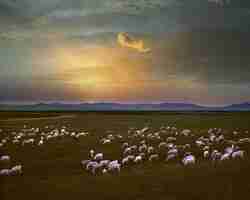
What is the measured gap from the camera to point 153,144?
3.53m

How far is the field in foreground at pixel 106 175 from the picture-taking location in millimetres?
2648

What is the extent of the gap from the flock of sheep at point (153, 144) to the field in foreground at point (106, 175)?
0.20 ft

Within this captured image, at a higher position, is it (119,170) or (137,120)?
(137,120)

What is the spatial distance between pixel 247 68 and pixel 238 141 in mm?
940

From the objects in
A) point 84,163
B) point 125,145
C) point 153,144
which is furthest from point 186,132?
point 84,163

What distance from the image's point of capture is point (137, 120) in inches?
147

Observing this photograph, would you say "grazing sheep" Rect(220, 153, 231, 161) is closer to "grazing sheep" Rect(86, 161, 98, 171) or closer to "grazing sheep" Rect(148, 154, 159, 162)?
"grazing sheep" Rect(148, 154, 159, 162)

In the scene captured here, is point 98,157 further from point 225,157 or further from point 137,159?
point 225,157

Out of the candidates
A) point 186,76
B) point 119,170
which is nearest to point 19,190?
point 119,170

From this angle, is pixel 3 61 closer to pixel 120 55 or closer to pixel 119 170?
pixel 120 55

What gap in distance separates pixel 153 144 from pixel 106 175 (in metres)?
0.84

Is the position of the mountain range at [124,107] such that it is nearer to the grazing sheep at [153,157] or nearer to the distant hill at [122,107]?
the distant hill at [122,107]

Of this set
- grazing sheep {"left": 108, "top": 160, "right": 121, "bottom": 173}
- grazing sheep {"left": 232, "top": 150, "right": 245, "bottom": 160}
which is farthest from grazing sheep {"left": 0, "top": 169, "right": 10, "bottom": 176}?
grazing sheep {"left": 232, "top": 150, "right": 245, "bottom": 160}

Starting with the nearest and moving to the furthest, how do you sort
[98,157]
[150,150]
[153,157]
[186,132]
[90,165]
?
[90,165] → [98,157] → [153,157] → [150,150] → [186,132]
